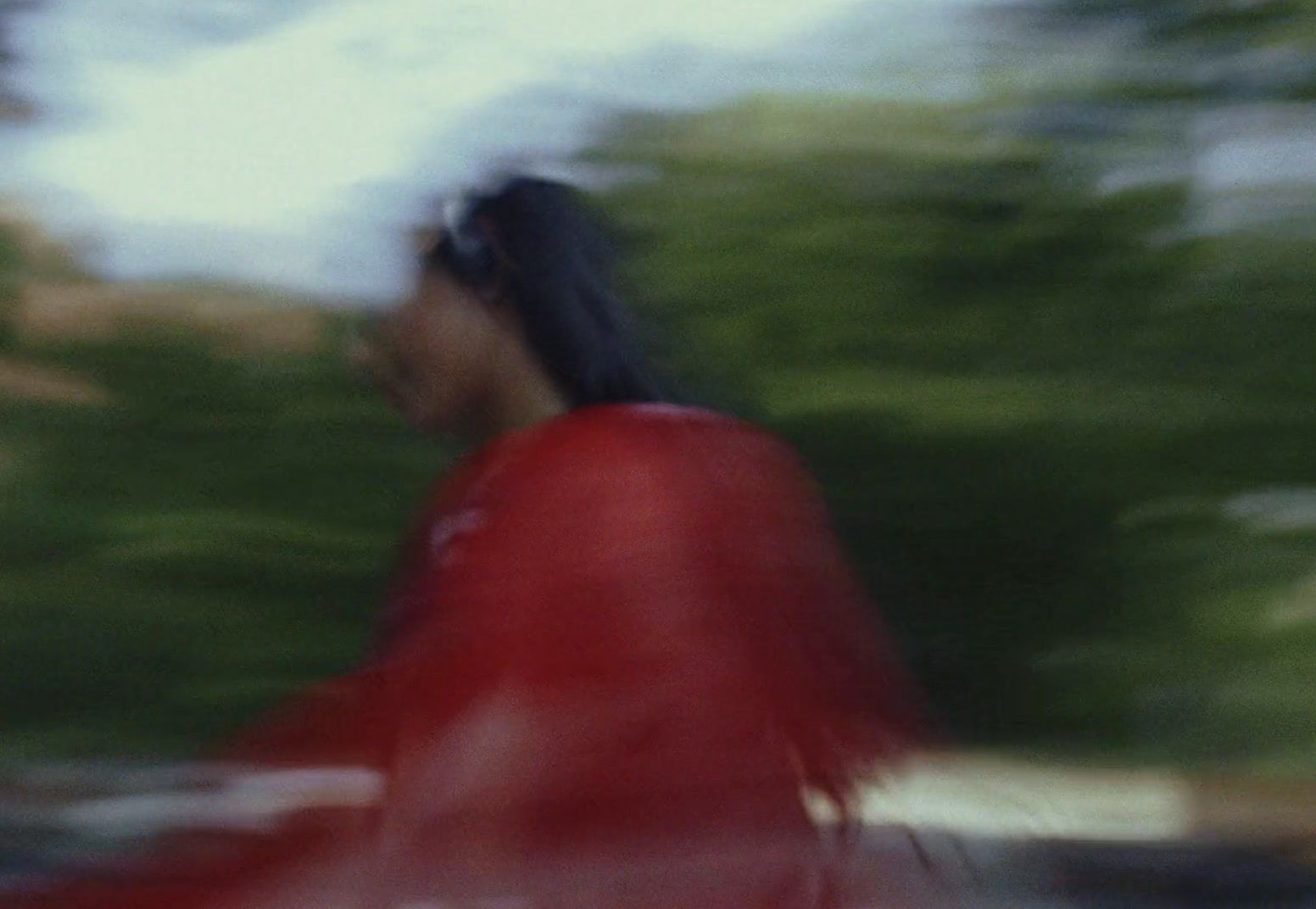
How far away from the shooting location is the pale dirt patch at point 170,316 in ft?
5.08

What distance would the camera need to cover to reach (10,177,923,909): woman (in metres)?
1.08

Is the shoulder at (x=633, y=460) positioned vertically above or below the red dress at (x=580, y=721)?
above

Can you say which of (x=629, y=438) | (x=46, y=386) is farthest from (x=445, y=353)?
(x=46, y=386)

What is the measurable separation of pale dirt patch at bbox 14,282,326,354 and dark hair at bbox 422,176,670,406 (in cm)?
26

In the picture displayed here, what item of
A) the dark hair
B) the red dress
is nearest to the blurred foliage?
the dark hair

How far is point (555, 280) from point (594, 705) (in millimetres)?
327

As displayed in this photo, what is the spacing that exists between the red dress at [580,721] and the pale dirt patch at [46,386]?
1.61 feet

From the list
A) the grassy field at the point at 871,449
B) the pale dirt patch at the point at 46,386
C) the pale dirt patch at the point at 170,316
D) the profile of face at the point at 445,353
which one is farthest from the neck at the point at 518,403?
the pale dirt patch at the point at 46,386

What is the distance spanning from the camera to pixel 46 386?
5.13ft

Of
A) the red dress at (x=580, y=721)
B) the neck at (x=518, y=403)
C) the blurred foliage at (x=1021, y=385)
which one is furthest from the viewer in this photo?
the blurred foliage at (x=1021, y=385)

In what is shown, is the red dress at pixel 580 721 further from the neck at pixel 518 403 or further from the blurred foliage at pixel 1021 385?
the blurred foliage at pixel 1021 385

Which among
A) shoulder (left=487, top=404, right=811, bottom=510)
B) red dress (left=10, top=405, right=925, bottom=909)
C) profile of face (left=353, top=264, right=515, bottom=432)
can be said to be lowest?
red dress (left=10, top=405, right=925, bottom=909)

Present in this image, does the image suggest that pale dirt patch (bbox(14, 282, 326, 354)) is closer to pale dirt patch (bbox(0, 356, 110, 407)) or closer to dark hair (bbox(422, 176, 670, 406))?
pale dirt patch (bbox(0, 356, 110, 407))

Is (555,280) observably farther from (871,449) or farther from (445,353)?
(871,449)
